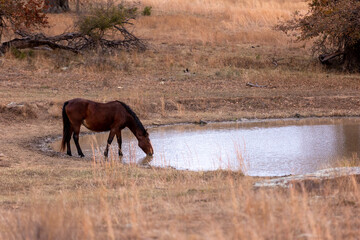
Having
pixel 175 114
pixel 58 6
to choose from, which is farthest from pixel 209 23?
pixel 175 114

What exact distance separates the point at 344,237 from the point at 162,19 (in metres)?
27.2

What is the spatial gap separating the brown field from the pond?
98 cm

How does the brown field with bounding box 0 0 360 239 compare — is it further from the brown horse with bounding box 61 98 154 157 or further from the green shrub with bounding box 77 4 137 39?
the green shrub with bounding box 77 4 137 39

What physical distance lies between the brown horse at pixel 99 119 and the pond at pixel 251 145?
0.38 metres

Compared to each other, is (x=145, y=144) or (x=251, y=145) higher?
(x=145, y=144)

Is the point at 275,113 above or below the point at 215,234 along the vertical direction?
below

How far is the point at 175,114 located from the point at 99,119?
456 cm

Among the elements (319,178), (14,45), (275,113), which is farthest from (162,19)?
(319,178)

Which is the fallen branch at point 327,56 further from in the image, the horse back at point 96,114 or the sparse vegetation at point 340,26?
the horse back at point 96,114

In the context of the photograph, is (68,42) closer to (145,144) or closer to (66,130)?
(66,130)

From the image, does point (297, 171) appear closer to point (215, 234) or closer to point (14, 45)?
point (215, 234)

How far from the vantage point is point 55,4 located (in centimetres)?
3238

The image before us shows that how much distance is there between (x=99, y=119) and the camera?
1220 cm

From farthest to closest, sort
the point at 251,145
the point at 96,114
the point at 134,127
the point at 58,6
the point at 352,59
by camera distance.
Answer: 1. the point at 58,6
2. the point at 352,59
3. the point at 251,145
4. the point at 134,127
5. the point at 96,114
